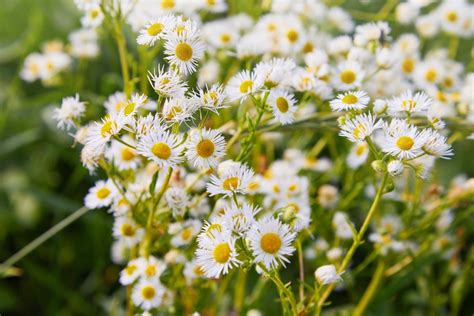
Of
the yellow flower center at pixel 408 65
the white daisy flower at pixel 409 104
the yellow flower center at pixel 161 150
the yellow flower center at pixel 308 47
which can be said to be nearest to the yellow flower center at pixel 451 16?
the yellow flower center at pixel 408 65

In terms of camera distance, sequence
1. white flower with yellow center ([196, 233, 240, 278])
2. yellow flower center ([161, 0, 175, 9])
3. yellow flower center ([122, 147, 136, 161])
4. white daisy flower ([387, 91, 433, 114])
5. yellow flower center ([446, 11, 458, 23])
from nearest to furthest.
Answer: white flower with yellow center ([196, 233, 240, 278]), white daisy flower ([387, 91, 433, 114]), yellow flower center ([122, 147, 136, 161]), yellow flower center ([161, 0, 175, 9]), yellow flower center ([446, 11, 458, 23])

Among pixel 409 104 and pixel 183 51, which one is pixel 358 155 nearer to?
pixel 409 104

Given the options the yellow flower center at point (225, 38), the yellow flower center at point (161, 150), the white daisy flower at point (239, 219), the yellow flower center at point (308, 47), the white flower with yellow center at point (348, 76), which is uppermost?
the yellow flower center at point (225, 38)

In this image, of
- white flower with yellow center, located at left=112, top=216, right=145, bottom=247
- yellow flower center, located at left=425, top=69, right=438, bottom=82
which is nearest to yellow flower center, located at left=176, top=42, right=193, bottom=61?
white flower with yellow center, located at left=112, top=216, right=145, bottom=247

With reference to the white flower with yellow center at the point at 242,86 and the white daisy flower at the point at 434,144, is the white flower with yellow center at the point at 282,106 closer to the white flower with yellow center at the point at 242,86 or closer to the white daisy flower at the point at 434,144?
the white flower with yellow center at the point at 242,86

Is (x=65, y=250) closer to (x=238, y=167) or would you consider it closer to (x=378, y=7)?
(x=238, y=167)

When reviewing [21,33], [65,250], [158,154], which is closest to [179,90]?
[158,154]

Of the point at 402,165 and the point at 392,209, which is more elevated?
the point at 392,209

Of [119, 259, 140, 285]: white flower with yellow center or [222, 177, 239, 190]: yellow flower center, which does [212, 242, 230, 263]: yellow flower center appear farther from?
[119, 259, 140, 285]: white flower with yellow center
